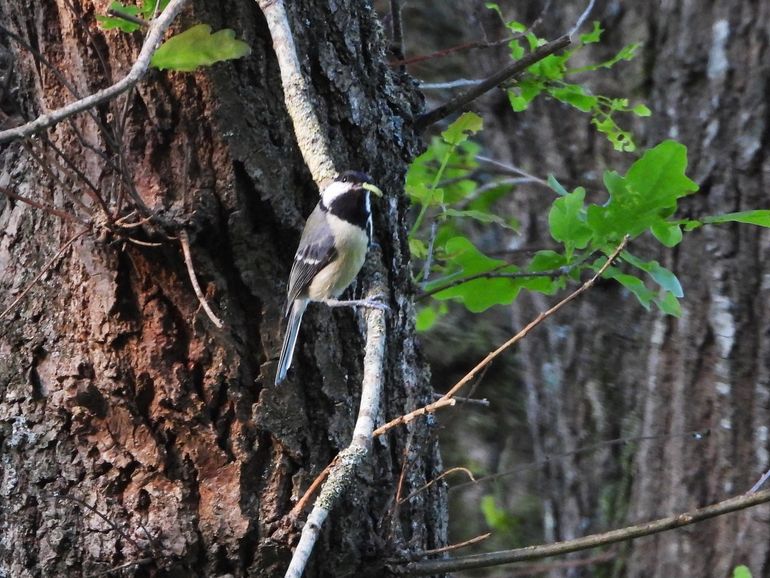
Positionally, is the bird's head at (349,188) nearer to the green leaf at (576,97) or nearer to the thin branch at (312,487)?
the thin branch at (312,487)

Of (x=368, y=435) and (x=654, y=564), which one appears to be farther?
(x=654, y=564)

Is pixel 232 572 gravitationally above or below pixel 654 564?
above

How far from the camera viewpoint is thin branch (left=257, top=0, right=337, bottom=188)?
1646 mm

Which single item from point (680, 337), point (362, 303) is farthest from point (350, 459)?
point (680, 337)

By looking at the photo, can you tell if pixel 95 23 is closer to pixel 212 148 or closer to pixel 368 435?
pixel 212 148

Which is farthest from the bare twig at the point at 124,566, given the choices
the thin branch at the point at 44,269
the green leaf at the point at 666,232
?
the green leaf at the point at 666,232

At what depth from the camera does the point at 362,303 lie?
1.78m

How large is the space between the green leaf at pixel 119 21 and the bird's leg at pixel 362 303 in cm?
65

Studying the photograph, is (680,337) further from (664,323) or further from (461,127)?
(461,127)

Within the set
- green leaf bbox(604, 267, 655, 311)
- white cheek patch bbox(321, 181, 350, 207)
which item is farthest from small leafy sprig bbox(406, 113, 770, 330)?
white cheek patch bbox(321, 181, 350, 207)

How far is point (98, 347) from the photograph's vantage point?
1794 mm

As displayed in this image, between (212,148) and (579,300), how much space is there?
2.55m

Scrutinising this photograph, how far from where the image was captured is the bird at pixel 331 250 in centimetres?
181

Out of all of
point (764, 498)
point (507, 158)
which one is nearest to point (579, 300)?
point (507, 158)
